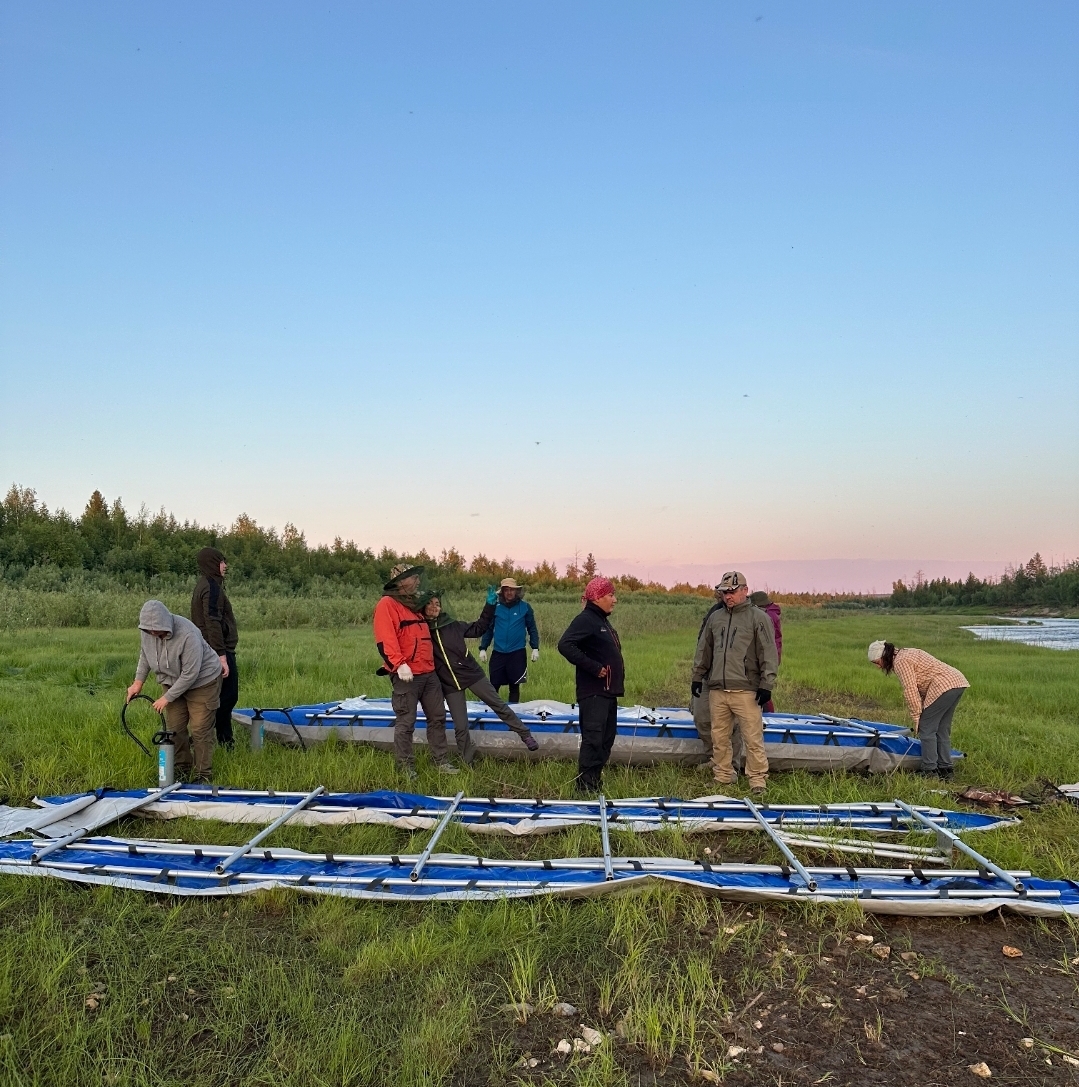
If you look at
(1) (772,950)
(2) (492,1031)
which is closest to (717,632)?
(1) (772,950)

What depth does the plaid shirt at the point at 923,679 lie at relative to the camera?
7395mm

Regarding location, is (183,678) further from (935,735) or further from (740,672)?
(935,735)

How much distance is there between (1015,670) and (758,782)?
1197 centimetres

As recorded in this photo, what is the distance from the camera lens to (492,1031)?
Result: 11.7 ft

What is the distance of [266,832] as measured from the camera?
5359mm

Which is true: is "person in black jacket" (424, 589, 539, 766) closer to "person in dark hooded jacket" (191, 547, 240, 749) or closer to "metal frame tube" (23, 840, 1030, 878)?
"person in dark hooded jacket" (191, 547, 240, 749)

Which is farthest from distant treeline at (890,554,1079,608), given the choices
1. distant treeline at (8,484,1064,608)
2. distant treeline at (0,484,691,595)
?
distant treeline at (0,484,691,595)

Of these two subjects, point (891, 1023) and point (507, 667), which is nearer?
point (891, 1023)

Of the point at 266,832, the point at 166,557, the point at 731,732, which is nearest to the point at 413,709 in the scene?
the point at 266,832

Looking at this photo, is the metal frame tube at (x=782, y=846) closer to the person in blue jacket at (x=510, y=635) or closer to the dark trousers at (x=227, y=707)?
the person in blue jacket at (x=510, y=635)

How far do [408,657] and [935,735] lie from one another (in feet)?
16.7

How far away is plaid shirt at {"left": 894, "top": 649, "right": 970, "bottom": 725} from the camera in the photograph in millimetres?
7395

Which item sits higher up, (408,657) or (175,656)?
(175,656)

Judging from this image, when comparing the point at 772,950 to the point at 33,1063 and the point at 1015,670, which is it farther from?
the point at 1015,670
